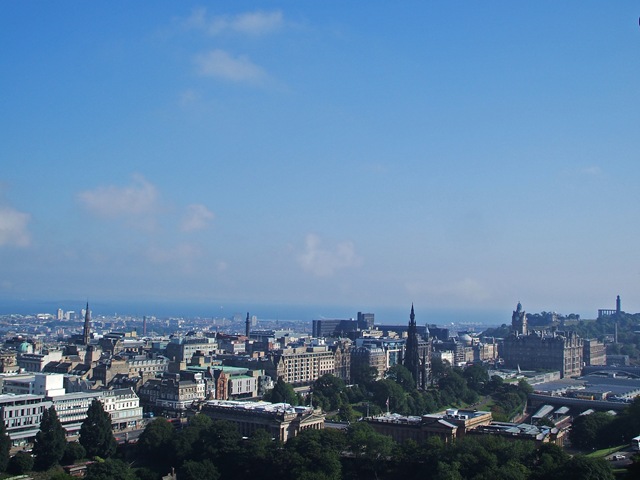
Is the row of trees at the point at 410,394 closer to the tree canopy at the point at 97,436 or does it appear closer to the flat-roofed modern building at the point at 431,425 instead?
the flat-roofed modern building at the point at 431,425

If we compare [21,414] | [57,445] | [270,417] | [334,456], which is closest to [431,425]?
[334,456]

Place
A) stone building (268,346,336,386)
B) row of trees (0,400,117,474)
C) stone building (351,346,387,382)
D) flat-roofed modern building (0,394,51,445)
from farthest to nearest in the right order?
stone building (351,346,387,382) < stone building (268,346,336,386) < flat-roofed modern building (0,394,51,445) < row of trees (0,400,117,474)

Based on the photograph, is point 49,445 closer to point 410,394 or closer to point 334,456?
point 334,456

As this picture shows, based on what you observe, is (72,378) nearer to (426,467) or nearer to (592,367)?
(426,467)

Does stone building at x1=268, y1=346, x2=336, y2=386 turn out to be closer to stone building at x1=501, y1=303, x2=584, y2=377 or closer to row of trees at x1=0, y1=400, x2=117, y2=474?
stone building at x1=501, y1=303, x2=584, y2=377

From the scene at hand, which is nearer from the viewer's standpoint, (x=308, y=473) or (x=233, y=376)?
(x=308, y=473)

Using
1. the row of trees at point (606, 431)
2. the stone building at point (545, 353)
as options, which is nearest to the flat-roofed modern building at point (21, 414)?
the row of trees at point (606, 431)

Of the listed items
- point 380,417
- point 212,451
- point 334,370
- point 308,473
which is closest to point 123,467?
point 212,451

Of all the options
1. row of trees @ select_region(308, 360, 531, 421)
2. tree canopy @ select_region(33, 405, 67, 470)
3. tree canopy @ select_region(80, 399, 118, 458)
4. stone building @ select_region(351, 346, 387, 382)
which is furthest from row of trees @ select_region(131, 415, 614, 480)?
stone building @ select_region(351, 346, 387, 382)
